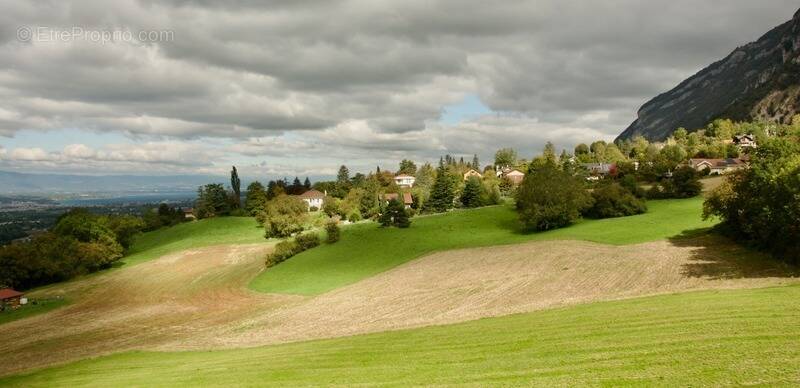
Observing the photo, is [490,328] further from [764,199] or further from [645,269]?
[764,199]

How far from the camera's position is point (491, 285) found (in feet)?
142

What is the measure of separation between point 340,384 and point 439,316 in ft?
51.9

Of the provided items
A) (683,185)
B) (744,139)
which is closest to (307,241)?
(683,185)

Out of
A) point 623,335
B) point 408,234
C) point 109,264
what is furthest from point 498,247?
point 109,264

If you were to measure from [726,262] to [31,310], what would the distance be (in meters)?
77.5

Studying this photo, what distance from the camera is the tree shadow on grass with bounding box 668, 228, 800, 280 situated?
34.8 m

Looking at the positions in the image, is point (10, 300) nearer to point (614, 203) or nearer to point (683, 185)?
point (614, 203)

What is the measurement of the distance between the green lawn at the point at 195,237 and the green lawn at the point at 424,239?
33002 millimetres

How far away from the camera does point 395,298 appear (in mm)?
43281

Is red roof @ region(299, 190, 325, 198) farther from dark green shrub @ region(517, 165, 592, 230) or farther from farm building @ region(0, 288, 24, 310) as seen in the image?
farm building @ region(0, 288, 24, 310)

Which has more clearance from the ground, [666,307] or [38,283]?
[666,307]

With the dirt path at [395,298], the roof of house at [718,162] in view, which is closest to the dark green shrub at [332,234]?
the dirt path at [395,298]

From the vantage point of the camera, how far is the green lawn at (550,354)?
51.1ft

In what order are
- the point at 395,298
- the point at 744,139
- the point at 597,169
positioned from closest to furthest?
the point at 395,298 → the point at 597,169 → the point at 744,139
